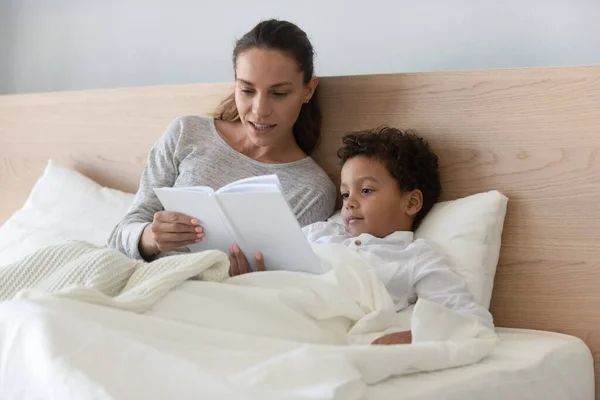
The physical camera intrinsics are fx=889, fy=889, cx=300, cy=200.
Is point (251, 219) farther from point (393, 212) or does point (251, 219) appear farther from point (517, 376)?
point (517, 376)

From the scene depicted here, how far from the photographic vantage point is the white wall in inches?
75.7

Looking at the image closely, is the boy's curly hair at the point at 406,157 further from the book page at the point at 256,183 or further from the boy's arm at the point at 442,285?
the book page at the point at 256,183

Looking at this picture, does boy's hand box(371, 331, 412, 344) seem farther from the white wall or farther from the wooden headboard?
the white wall

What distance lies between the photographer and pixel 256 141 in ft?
6.39

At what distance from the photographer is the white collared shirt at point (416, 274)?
155 cm

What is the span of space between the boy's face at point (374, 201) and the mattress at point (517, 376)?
0.95ft

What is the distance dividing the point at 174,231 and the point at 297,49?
0.50 metres

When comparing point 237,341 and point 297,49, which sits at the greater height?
point 297,49

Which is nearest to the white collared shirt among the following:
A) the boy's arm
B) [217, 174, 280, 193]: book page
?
the boy's arm

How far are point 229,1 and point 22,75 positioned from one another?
104cm

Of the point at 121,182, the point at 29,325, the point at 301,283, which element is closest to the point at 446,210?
the point at 301,283

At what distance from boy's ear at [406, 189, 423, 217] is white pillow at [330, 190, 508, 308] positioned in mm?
54

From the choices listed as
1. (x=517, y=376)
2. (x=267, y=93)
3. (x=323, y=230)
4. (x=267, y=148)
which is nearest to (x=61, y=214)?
(x=267, y=148)

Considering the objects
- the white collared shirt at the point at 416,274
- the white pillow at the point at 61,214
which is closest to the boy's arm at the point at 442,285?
the white collared shirt at the point at 416,274
